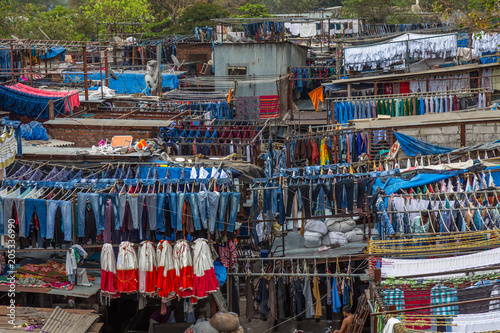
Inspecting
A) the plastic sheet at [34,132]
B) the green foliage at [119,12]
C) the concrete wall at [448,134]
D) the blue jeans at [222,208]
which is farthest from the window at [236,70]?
the blue jeans at [222,208]

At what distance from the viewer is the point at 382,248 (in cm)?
1127

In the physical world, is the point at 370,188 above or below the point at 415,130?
below

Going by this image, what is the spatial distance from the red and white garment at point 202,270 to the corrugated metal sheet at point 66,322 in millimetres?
1950

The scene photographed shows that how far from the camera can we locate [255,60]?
33.4 metres

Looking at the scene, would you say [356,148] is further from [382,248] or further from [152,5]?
[152,5]

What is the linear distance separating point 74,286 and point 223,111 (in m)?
15.5

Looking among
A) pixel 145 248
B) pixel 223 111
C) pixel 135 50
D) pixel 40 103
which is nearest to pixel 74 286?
pixel 145 248

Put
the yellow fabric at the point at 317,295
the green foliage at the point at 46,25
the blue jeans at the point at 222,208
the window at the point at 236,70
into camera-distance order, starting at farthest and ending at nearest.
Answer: the green foliage at the point at 46,25 < the window at the point at 236,70 < the yellow fabric at the point at 317,295 < the blue jeans at the point at 222,208

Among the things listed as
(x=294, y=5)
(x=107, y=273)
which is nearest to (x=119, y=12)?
(x=294, y=5)

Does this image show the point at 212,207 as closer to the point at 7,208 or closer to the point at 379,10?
the point at 7,208

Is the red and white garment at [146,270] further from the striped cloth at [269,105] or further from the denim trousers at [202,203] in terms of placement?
the striped cloth at [269,105]

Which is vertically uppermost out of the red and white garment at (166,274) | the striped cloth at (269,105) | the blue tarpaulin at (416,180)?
the striped cloth at (269,105)

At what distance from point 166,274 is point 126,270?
0.76 m

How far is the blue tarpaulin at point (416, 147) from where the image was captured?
675 inches
